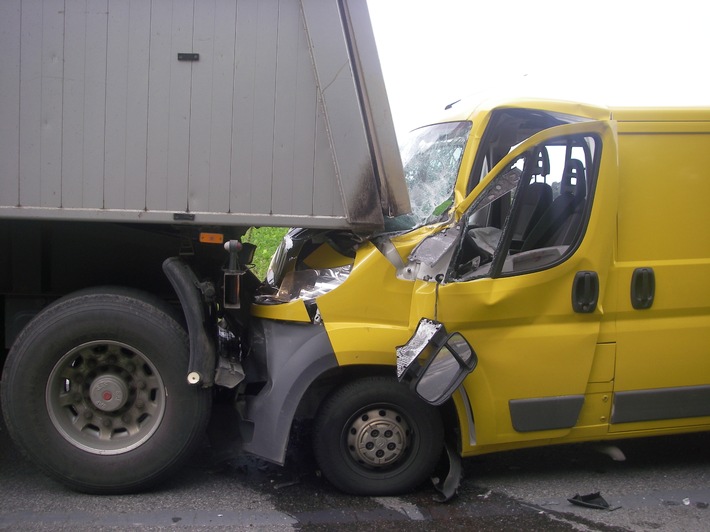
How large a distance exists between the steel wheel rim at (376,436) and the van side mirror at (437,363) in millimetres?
421

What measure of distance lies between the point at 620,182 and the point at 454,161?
0.93 m

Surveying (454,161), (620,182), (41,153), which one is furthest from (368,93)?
(41,153)

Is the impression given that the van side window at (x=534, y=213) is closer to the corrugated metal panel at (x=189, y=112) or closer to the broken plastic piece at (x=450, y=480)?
the corrugated metal panel at (x=189, y=112)

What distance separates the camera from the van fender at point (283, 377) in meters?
3.92

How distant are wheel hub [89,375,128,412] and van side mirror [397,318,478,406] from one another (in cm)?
158

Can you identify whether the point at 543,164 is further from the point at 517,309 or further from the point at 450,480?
the point at 450,480

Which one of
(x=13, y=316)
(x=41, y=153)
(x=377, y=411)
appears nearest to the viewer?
(x=41, y=153)

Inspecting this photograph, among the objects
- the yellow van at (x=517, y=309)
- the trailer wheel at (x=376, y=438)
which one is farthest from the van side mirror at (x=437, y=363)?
the trailer wheel at (x=376, y=438)

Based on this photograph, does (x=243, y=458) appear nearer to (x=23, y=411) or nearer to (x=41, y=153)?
(x=23, y=411)

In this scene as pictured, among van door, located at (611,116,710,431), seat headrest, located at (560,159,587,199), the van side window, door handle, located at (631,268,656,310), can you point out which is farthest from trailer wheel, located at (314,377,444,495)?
seat headrest, located at (560,159,587,199)

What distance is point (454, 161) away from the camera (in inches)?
170

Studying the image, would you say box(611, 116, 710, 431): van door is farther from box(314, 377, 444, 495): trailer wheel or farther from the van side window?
box(314, 377, 444, 495): trailer wheel

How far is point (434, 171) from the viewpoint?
4492 millimetres

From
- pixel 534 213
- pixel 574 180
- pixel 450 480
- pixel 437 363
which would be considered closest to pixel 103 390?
pixel 437 363
